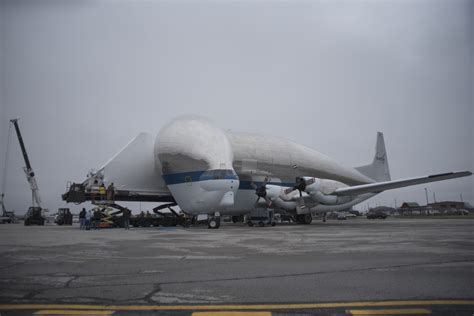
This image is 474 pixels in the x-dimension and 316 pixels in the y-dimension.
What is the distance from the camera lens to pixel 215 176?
29.7m

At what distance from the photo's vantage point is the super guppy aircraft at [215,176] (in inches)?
1178

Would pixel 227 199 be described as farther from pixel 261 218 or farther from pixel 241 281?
pixel 241 281

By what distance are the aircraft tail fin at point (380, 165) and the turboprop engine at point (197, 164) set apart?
86.9 ft

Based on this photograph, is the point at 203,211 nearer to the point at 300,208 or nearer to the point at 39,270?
the point at 300,208

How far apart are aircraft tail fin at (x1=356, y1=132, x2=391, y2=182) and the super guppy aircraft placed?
30.8 ft

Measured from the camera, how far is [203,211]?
98.5ft

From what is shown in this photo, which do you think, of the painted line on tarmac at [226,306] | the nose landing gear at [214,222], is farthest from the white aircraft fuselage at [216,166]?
the painted line on tarmac at [226,306]

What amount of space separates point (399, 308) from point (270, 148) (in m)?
40.9

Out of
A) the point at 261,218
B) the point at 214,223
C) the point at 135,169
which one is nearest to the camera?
the point at 214,223

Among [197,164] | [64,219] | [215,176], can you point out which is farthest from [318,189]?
[64,219]

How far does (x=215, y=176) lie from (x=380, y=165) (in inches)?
1216

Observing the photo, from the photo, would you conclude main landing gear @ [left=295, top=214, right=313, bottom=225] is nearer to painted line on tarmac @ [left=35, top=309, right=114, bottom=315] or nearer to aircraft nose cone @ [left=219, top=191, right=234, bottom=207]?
aircraft nose cone @ [left=219, top=191, right=234, bottom=207]

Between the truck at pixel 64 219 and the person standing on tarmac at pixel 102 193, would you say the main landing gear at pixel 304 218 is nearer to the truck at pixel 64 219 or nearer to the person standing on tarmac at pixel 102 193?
the person standing on tarmac at pixel 102 193

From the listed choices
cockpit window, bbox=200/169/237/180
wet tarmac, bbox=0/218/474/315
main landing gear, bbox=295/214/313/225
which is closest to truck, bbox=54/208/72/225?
cockpit window, bbox=200/169/237/180
